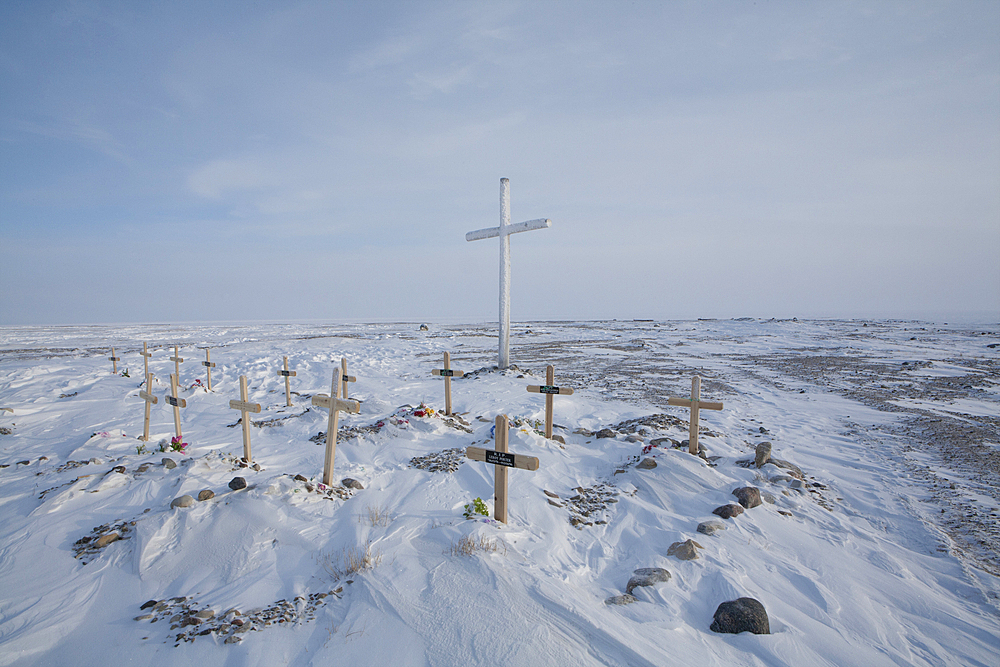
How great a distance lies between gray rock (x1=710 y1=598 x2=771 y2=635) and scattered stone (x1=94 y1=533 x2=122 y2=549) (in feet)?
20.4

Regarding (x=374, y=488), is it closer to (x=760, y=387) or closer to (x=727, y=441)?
(x=727, y=441)

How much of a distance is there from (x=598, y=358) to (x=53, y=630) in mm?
21264

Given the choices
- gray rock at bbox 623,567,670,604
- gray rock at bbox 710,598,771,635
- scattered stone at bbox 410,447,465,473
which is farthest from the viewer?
scattered stone at bbox 410,447,465,473

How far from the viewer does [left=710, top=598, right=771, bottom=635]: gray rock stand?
368cm

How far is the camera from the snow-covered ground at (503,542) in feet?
11.6

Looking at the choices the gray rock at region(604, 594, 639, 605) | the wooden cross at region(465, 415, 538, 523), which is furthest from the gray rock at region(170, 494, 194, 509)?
the gray rock at region(604, 594, 639, 605)

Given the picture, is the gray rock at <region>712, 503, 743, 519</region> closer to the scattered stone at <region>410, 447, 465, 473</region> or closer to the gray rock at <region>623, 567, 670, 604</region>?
the gray rock at <region>623, 567, 670, 604</region>

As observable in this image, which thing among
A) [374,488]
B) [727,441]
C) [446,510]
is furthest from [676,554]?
[727,441]

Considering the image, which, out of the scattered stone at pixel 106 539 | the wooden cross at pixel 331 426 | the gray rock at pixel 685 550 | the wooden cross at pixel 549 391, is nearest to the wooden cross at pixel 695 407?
the wooden cross at pixel 549 391

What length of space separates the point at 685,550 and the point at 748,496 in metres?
1.88

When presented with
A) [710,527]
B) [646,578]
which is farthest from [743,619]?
[710,527]

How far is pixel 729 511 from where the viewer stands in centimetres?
597

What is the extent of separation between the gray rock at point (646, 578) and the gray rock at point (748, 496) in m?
2.27

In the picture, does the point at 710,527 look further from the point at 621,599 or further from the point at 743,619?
the point at 621,599
